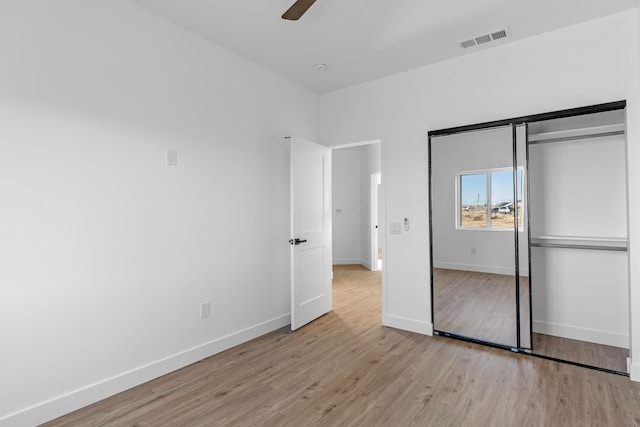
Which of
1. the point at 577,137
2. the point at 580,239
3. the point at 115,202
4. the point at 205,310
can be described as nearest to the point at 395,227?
the point at 580,239

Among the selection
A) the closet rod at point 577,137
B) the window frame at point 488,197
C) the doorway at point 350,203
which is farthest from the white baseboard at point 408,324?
the doorway at point 350,203

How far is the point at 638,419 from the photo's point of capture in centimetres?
198

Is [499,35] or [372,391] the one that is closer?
[372,391]

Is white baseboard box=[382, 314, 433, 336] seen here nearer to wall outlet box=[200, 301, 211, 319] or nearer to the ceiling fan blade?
wall outlet box=[200, 301, 211, 319]

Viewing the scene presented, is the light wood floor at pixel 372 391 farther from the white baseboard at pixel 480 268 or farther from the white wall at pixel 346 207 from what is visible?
the white wall at pixel 346 207

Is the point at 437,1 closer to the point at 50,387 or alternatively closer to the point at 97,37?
the point at 97,37

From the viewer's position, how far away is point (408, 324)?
354 centimetres

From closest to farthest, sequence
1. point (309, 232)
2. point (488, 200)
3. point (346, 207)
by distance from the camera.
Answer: point (488, 200) < point (309, 232) < point (346, 207)

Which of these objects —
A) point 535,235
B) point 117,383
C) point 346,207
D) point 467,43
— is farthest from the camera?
point 346,207

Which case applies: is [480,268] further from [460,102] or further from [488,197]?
[460,102]

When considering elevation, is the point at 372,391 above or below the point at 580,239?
below

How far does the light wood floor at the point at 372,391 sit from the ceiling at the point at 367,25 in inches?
108

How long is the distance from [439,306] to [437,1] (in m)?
2.68

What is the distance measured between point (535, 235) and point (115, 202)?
11.9 feet
